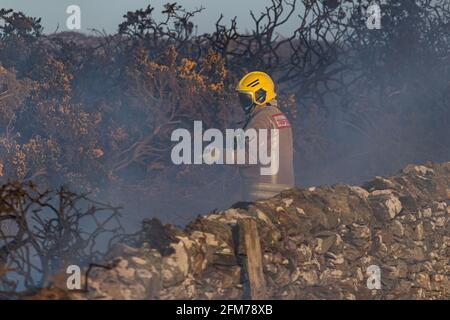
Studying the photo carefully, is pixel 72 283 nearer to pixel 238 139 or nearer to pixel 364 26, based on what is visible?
pixel 238 139

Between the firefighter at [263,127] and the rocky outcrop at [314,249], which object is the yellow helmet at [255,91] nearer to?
the firefighter at [263,127]

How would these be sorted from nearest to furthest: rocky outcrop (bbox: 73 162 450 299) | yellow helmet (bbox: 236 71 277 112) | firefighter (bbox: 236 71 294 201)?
rocky outcrop (bbox: 73 162 450 299), firefighter (bbox: 236 71 294 201), yellow helmet (bbox: 236 71 277 112)

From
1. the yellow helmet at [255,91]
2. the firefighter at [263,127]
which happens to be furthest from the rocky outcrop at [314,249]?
the yellow helmet at [255,91]

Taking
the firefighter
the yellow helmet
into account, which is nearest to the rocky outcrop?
the firefighter

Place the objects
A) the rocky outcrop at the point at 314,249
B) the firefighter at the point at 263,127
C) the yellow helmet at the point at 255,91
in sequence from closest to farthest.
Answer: the rocky outcrop at the point at 314,249 → the firefighter at the point at 263,127 → the yellow helmet at the point at 255,91

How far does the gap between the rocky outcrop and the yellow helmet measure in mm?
1295

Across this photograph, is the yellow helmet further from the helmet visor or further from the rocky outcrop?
the rocky outcrop

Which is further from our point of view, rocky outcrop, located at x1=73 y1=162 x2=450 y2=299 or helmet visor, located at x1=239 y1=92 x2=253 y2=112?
helmet visor, located at x1=239 y1=92 x2=253 y2=112

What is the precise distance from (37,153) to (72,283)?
1177cm

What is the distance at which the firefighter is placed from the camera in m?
11.4

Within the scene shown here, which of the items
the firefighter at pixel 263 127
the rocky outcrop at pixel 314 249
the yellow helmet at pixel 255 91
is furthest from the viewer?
the yellow helmet at pixel 255 91

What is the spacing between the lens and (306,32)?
23.7m

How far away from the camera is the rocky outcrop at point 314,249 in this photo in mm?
7402
